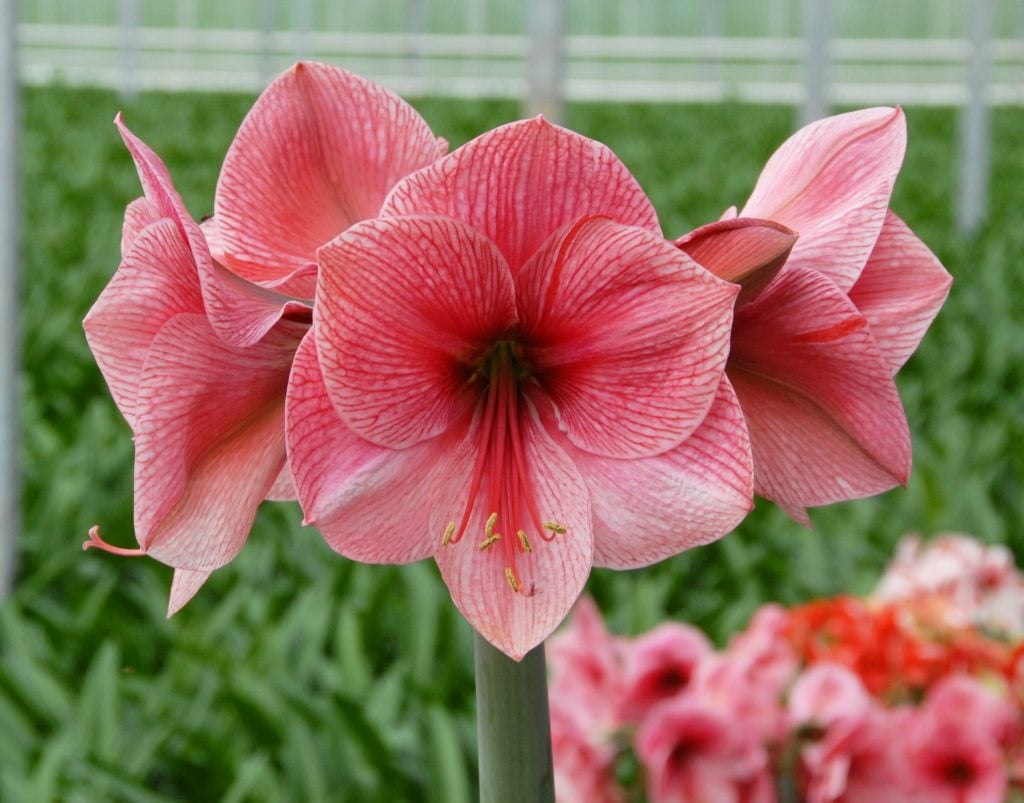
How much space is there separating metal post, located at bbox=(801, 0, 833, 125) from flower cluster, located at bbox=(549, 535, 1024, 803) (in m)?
3.80

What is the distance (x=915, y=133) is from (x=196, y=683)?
37.3 ft

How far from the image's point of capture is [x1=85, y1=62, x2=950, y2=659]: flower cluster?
498 mm

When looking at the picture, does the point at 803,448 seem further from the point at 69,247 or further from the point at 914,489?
the point at 69,247

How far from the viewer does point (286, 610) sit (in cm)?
257

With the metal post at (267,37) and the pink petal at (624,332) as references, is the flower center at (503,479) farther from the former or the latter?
the metal post at (267,37)

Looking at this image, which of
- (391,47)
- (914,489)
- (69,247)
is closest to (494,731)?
(914,489)

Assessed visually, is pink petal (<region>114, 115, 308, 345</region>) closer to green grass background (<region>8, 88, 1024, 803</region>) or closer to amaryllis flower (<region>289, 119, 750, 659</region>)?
amaryllis flower (<region>289, 119, 750, 659</region>)

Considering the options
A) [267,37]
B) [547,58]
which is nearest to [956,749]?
[547,58]

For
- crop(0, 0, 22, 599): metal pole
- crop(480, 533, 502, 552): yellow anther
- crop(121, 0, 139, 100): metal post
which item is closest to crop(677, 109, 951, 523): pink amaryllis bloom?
crop(480, 533, 502, 552): yellow anther

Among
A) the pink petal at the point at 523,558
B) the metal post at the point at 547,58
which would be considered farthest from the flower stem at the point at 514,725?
the metal post at the point at 547,58

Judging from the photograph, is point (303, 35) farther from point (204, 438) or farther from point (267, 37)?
point (204, 438)

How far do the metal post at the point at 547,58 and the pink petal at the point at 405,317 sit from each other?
110 inches

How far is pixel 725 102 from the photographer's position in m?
15.2

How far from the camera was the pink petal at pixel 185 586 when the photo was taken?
1.80 feet
